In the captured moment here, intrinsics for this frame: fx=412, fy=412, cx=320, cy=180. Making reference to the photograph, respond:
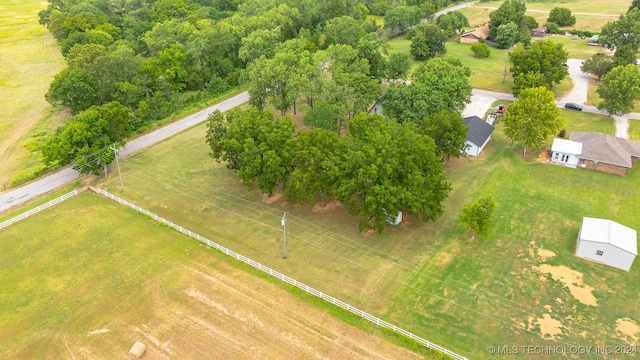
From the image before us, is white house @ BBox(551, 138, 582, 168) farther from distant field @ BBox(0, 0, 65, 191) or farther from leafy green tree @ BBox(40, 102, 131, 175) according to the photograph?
distant field @ BBox(0, 0, 65, 191)

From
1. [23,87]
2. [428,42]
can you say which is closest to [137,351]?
[23,87]

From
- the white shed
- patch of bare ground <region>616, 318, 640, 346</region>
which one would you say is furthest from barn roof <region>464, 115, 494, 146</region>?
patch of bare ground <region>616, 318, 640, 346</region>

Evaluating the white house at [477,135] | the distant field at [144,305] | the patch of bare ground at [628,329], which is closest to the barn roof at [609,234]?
the patch of bare ground at [628,329]

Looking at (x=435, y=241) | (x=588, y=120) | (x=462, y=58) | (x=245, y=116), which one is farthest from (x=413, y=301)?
(x=462, y=58)

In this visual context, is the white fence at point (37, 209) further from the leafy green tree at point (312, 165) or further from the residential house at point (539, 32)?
the residential house at point (539, 32)

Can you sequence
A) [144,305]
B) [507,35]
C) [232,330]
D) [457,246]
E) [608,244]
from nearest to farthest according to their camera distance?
[232,330], [144,305], [608,244], [457,246], [507,35]

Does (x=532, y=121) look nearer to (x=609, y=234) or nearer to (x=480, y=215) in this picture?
(x=609, y=234)

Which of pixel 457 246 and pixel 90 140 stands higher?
pixel 90 140
